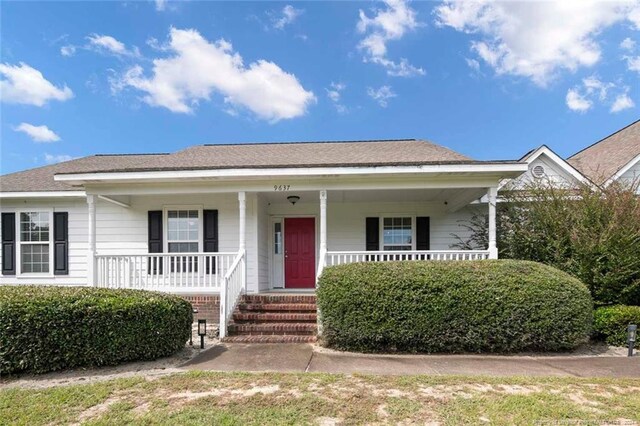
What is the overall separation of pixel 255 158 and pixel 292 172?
2.56m

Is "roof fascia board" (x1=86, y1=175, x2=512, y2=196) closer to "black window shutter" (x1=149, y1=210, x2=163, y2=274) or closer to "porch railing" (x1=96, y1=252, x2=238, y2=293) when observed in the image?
"black window shutter" (x1=149, y1=210, x2=163, y2=274)

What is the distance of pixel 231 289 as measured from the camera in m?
7.33

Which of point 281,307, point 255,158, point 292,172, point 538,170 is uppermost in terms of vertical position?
point 255,158

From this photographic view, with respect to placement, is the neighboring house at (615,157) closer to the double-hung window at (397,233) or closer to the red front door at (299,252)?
the double-hung window at (397,233)

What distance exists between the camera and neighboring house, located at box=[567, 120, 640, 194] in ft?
36.8

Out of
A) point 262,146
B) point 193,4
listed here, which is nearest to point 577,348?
point 262,146

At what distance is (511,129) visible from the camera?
1766cm

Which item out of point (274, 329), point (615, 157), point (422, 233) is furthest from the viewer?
point (615, 157)

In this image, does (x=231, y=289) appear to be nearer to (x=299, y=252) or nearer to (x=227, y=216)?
(x=227, y=216)

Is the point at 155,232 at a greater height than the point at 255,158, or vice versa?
the point at 255,158

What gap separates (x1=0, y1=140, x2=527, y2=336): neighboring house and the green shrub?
220 centimetres

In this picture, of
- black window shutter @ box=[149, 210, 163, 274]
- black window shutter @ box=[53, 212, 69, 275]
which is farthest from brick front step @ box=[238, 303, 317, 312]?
black window shutter @ box=[53, 212, 69, 275]

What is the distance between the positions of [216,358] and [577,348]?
20.0 feet

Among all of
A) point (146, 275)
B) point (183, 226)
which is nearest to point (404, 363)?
point (146, 275)
